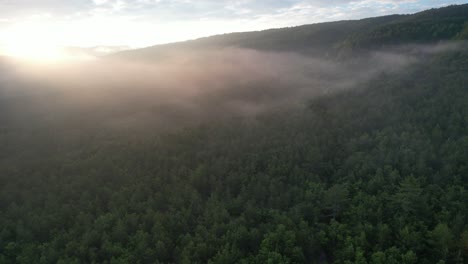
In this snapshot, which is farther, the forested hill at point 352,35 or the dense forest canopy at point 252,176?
the forested hill at point 352,35

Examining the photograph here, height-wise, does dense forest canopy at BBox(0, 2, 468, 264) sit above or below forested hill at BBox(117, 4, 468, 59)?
below

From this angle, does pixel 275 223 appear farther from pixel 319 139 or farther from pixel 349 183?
pixel 319 139

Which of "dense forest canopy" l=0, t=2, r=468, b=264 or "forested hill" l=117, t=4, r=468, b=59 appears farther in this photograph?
"forested hill" l=117, t=4, r=468, b=59

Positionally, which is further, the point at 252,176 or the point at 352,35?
the point at 352,35

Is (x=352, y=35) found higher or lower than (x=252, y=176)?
higher
